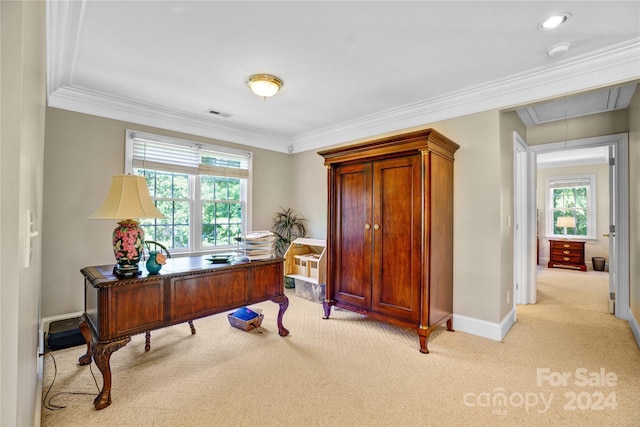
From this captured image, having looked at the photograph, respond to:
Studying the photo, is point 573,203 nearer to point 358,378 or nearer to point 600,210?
point 600,210

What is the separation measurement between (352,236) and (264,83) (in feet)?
5.75

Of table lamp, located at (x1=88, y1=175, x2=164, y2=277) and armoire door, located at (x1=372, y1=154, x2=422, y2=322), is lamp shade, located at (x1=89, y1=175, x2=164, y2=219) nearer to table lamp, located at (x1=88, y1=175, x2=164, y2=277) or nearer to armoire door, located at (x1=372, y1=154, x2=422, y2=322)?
table lamp, located at (x1=88, y1=175, x2=164, y2=277)

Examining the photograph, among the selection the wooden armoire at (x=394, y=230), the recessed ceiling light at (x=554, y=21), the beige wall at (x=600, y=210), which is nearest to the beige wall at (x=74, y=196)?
the wooden armoire at (x=394, y=230)

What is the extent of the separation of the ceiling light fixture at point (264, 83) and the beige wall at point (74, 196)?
1721mm

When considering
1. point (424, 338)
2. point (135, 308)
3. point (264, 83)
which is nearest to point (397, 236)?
point (424, 338)

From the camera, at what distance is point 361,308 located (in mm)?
3135

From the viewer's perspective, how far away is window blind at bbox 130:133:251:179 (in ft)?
11.8

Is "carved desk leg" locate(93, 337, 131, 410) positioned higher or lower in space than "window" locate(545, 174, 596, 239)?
lower

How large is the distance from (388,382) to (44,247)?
342cm

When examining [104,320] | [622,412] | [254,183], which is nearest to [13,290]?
[104,320]

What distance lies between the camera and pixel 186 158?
13.0ft

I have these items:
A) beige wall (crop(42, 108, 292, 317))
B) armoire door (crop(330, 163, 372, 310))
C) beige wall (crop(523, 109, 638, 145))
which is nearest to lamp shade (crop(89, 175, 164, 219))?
beige wall (crop(42, 108, 292, 317))

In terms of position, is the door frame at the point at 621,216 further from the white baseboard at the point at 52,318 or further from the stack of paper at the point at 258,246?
the white baseboard at the point at 52,318

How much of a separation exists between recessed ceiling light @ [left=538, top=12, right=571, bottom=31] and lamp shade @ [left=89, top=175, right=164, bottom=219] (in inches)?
116
